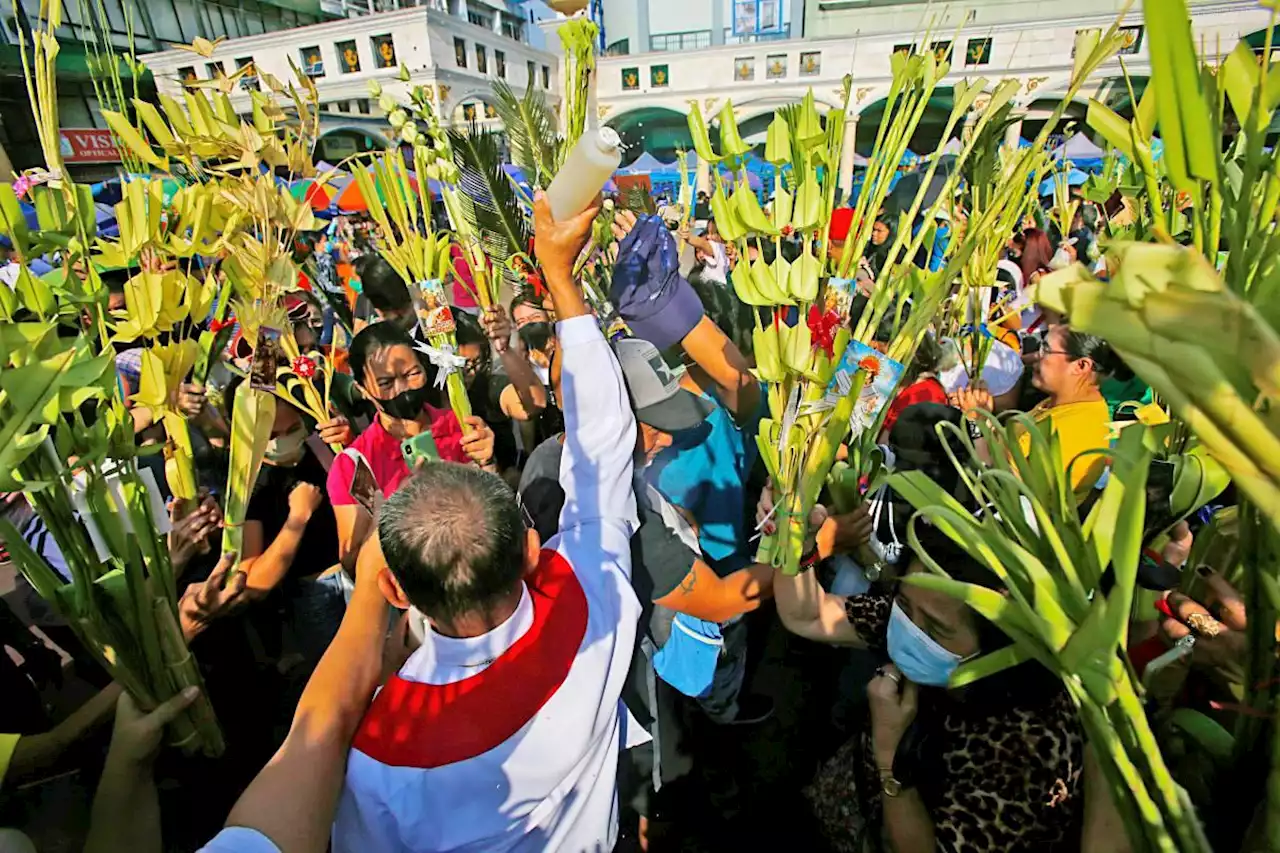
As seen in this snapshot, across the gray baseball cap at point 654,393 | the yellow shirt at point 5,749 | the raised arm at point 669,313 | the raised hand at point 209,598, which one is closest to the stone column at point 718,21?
the raised arm at point 669,313

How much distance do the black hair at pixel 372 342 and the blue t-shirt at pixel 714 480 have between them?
0.93m

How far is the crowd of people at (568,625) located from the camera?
893 mm

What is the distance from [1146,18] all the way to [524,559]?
0.90 m

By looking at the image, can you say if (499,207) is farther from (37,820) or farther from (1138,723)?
(37,820)

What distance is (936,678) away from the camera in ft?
3.45

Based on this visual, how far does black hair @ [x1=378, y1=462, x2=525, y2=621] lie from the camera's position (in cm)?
89

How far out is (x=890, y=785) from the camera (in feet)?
3.68

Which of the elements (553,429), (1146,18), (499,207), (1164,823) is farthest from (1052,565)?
(553,429)

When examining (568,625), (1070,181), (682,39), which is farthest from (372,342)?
(682,39)

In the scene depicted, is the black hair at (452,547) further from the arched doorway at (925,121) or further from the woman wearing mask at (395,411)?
the arched doorway at (925,121)

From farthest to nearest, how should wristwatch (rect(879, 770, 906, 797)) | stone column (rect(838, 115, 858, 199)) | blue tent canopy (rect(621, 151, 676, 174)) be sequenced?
blue tent canopy (rect(621, 151, 676, 174)) < stone column (rect(838, 115, 858, 199)) < wristwatch (rect(879, 770, 906, 797))

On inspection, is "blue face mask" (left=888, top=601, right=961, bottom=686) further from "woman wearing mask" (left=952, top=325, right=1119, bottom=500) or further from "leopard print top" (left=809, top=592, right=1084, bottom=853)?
"woman wearing mask" (left=952, top=325, right=1119, bottom=500)

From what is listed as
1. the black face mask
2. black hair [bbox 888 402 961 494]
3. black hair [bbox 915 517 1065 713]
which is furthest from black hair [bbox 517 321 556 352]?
black hair [bbox 915 517 1065 713]

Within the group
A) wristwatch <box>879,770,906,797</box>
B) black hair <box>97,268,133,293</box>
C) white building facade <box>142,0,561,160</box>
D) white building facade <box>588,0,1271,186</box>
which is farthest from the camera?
white building facade <box>142,0,561,160</box>
